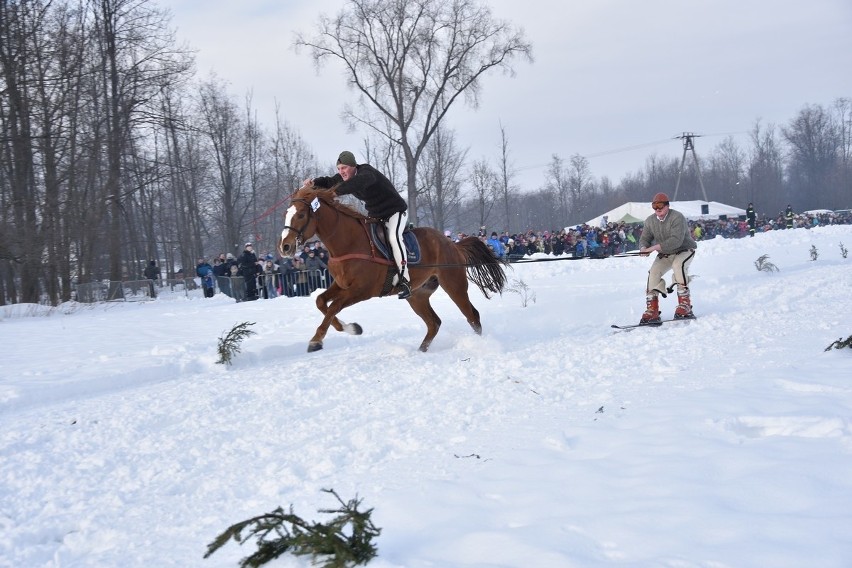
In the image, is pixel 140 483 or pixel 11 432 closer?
pixel 140 483

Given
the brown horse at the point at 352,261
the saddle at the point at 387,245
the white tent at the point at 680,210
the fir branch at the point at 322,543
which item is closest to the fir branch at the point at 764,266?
the brown horse at the point at 352,261

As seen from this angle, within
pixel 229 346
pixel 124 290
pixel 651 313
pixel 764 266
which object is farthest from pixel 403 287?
pixel 124 290

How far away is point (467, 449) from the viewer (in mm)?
4727

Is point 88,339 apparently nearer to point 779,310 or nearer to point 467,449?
point 467,449

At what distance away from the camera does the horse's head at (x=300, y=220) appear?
8.55 m

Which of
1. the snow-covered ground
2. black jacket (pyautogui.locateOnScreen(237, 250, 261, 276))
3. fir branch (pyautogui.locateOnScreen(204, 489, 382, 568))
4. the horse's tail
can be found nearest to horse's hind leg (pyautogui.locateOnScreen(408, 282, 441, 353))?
the snow-covered ground

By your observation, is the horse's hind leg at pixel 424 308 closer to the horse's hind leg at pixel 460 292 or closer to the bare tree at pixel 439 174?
the horse's hind leg at pixel 460 292

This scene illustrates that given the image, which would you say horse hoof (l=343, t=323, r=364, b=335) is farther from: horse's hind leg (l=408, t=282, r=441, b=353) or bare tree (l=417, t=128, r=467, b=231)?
bare tree (l=417, t=128, r=467, b=231)

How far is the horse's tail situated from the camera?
1143 cm

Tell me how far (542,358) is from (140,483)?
4.86 meters

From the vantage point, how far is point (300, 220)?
873cm

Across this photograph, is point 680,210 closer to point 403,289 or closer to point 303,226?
point 403,289

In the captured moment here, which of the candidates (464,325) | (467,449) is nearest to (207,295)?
(464,325)

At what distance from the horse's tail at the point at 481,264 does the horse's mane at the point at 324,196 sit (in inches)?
99.6
